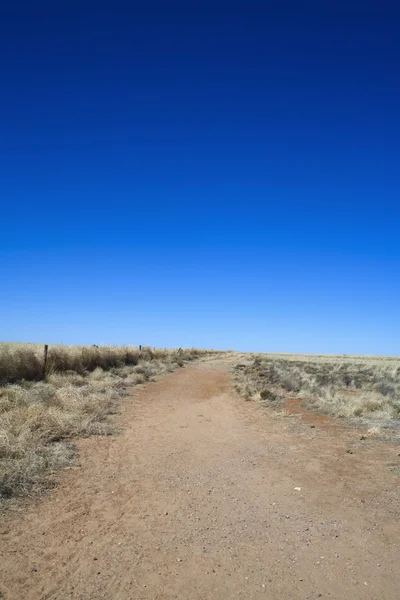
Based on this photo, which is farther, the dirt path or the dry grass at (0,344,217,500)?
the dry grass at (0,344,217,500)

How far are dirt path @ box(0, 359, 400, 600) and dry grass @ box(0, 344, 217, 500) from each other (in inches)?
20.5

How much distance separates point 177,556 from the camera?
16.4 feet

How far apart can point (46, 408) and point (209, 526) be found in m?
6.82

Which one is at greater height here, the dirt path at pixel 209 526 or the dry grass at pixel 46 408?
the dry grass at pixel 46 408

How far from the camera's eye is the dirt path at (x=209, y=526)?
14.7ft

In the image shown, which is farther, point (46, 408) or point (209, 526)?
point (46, 408)

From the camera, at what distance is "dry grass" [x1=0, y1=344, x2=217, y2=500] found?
714cm

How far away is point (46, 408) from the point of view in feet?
36.9

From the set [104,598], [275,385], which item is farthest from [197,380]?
[104,598]

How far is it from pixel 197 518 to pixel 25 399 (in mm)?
7494

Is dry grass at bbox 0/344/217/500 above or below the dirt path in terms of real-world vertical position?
above

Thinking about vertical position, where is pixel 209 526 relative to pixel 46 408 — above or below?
below

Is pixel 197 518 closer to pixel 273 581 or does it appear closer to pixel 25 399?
pixel 273 581

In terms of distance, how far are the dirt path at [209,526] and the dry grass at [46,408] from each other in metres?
0.52
